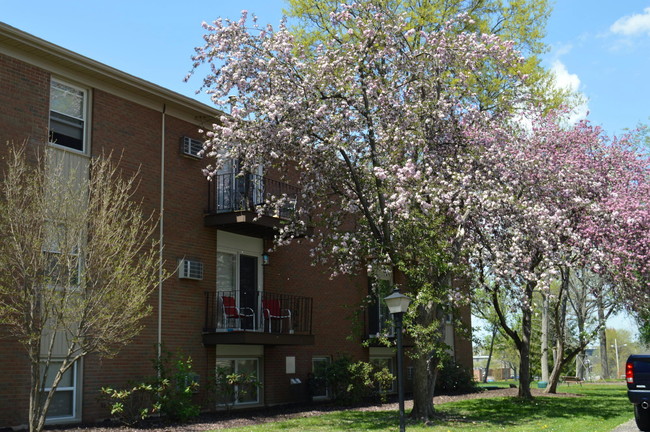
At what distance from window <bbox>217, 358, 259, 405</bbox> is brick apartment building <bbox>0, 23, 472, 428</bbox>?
60 millimetres

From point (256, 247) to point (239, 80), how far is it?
6.04 m

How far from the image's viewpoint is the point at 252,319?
55.9ft

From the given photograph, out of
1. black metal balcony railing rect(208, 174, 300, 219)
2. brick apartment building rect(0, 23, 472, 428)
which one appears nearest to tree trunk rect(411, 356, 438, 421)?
brick apartment building rect(0, 23, 472, 428)

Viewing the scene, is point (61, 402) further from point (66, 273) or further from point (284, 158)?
point (284, 158)

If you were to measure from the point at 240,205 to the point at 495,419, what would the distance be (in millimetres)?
7694

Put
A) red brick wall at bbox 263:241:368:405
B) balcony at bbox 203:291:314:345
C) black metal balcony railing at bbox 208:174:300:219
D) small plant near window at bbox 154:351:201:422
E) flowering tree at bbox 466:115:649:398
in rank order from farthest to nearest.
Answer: red brick wall at bbox 263:241:368:405
black metal balcony railing at bbox 208:174:300:219
balcony at bbox 203:291:314:345
flowering tree at bbox 466:115:649:398
small plant near window at bbox 154:351:201:422

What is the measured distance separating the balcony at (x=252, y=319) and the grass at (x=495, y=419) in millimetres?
2239

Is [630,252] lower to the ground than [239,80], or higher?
lower

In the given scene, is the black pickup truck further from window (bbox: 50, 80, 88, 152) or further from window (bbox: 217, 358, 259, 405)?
window (bbox: 50, 80, 88, 152)

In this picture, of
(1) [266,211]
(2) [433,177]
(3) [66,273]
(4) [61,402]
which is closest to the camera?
(3) [66,273]

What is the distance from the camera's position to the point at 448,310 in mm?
14414

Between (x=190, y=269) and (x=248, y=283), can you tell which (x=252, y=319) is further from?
(x=190, y=269)

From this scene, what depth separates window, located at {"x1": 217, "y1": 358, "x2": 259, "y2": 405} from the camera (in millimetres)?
16111

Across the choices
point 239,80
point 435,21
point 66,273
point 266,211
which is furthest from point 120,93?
point 435,21
